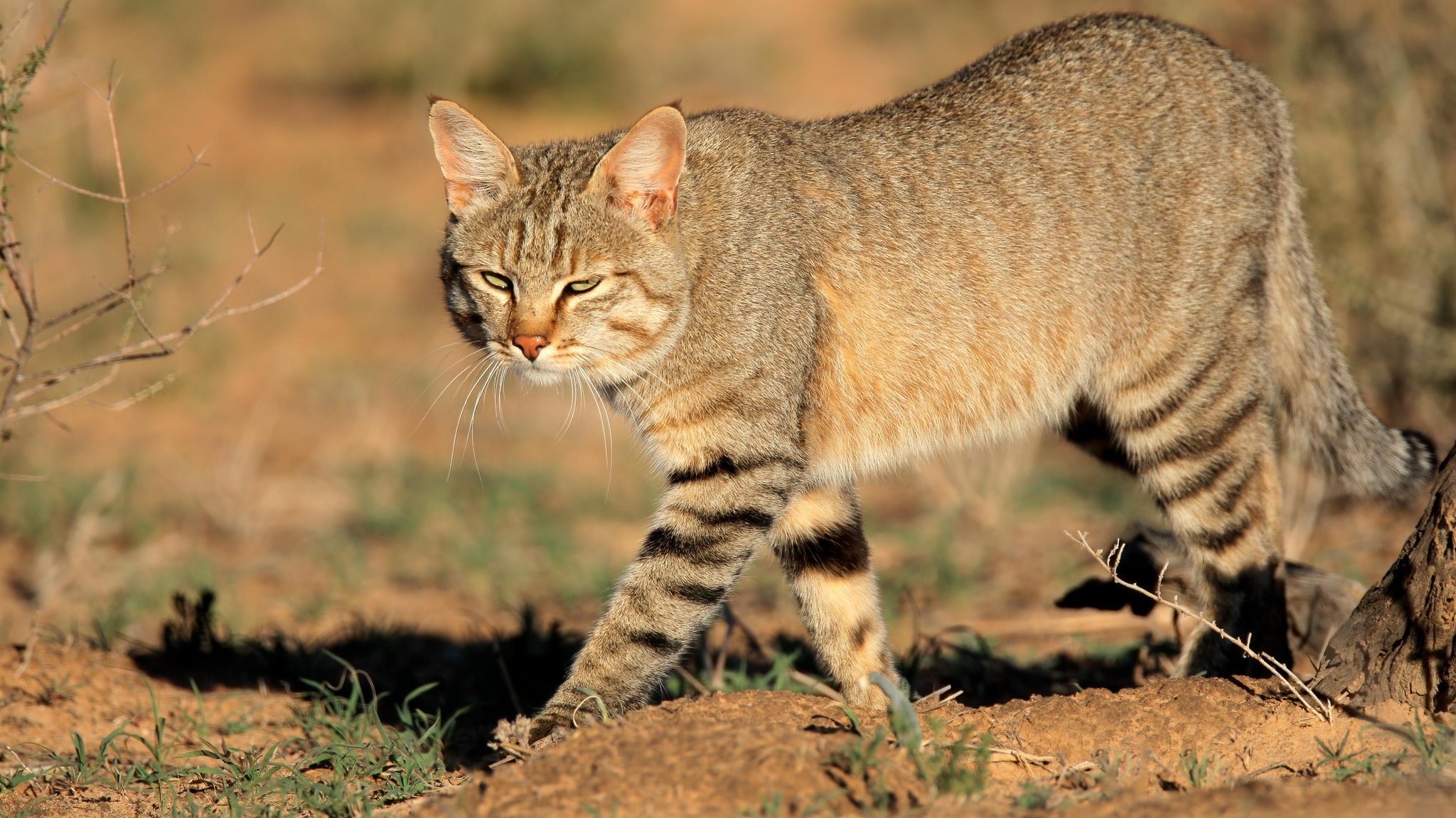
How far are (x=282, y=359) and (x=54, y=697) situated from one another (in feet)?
19.6

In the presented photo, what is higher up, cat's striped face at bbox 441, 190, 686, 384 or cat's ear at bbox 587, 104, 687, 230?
cat's ear at bbox 587, 104, 687, 230

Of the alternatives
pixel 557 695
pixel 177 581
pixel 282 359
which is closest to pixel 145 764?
pixel 557 695

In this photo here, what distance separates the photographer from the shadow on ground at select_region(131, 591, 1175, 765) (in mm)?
4863

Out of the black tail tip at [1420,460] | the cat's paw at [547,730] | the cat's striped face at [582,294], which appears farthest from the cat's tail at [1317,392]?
the cat's paw at [547,730]

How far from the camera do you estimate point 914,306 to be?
14.7 ft

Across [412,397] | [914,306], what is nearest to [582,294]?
[914,306]

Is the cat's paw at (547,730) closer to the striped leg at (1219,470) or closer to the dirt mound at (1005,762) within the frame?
the dirt mound at (1005,762)

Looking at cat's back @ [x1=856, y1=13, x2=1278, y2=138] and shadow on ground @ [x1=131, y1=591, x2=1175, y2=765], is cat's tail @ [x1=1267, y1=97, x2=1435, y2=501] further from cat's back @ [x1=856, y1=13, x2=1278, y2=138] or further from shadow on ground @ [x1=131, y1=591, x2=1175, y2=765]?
shadow on ground @ [x1=131, y1=591, x2=1175, y2=765]

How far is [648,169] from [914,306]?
1063 mm

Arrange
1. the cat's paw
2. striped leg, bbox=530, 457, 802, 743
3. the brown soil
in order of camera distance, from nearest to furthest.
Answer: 1. the brown soil
2. the cat's paw
3. striped leg, bbox=530, 457, 802, 743

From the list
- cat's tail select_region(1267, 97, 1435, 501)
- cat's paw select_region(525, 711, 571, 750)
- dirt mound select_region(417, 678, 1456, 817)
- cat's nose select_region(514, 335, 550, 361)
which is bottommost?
cat's paw select_region(525, 711, 571, 750)

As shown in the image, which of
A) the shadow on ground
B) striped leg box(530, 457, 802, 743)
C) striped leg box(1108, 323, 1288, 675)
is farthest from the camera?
the shadow on ground

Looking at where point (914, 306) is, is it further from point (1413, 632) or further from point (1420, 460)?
point (1420, 460)

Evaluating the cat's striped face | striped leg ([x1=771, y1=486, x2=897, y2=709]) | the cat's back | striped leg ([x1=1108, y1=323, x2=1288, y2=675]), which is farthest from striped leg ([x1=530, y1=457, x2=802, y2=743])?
striped leg ([x1=1108, y1=323, x2=1288, y2=675])
